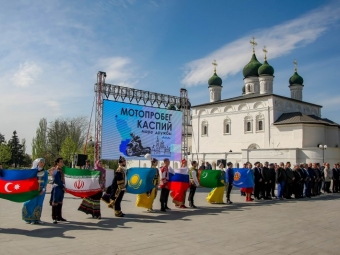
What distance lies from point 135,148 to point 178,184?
1154 centimetres

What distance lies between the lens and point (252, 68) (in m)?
53.3

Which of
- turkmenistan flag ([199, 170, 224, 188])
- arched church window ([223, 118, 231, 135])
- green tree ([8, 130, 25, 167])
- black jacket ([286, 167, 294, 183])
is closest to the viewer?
turkmenistan flag ([199, 170, 224, 188])

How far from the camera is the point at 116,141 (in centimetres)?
2348

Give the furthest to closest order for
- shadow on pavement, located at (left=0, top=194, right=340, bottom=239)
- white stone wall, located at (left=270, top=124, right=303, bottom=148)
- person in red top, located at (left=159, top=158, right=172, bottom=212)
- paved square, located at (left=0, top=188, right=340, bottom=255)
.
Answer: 1. white stone wall, located at (left=270, top=124, right=303, bottom=148)
2. person in red top, located at (left=159, top=158, right=172, bottom=212)
3. shadow on pavement, located at (left=0, top=194, right=340, bottom=239)
4. paved square, located at (left=0, top=188, right=340, bottom=255)

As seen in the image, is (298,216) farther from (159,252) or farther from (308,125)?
(308,125)

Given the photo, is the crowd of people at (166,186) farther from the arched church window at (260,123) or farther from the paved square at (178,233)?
the arched church window at (260,123)

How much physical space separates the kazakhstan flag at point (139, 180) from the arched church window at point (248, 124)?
123 ft

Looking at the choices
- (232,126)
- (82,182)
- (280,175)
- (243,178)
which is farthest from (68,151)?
(82,182)

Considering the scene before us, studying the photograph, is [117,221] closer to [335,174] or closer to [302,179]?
[302,179]

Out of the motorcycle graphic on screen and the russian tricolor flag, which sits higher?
the motorcycle graphic on screen

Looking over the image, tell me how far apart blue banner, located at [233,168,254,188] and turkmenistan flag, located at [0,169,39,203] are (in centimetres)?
936

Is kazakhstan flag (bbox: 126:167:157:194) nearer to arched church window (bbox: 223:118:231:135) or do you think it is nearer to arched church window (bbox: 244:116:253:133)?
arched church window (bbox: 244:116:253:133)

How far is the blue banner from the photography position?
16078 mm

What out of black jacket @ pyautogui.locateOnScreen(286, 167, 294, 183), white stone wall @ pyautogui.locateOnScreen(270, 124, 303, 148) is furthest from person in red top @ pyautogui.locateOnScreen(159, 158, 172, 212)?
white stone wall @ pyautogui.locateOnScreen(270, 124, 303, 148)
